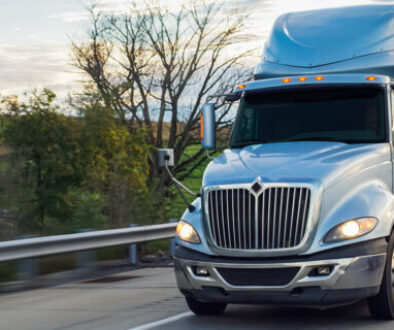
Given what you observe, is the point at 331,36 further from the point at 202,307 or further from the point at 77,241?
the point at 77,241

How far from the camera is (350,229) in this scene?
8352mm

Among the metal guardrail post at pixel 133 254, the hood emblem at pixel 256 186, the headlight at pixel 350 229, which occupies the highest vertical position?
the hood emblem at pixel 256 186

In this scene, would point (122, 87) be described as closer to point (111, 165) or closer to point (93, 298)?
point (111, 165)

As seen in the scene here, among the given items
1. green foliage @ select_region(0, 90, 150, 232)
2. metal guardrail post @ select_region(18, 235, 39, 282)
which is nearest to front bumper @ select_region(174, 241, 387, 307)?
metal guardrail post @ select_region(18, 235, 39, 282)

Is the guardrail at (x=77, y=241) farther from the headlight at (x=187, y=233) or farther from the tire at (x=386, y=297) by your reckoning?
the tire at (x=386, y=297)

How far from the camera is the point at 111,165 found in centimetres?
2631

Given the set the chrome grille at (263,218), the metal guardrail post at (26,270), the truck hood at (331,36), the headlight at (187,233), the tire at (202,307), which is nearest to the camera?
the chrome grille at (263,218)

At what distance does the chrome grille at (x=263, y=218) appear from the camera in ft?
27.4

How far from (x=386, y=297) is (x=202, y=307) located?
77.4 inches

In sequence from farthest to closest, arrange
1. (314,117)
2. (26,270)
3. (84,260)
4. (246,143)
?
1. (84,260)
2. (26,270)
3. (246,143)
4. (314,117)

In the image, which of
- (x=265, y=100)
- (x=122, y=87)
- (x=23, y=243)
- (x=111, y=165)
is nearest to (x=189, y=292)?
(x=265, y=100)

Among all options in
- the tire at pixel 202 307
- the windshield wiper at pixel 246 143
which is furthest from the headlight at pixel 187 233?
the windshield wiper at pixel 246 143

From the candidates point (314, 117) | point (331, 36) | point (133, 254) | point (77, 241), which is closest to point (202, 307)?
point (314, 117)

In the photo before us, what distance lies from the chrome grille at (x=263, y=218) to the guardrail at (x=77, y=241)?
471cm
